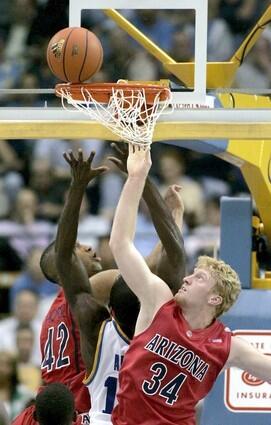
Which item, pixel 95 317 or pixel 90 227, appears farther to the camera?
pixel 90 227

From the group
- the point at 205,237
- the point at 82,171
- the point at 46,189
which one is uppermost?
the point at 46,189

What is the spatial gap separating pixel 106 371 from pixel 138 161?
108cm

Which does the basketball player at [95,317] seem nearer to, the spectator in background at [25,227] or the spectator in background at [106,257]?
the spectator in background at [106,257]

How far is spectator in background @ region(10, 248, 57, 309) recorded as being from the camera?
9.61m

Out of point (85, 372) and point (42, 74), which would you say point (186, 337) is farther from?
point (42, 74)

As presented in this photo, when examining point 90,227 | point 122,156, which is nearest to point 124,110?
point 122,156

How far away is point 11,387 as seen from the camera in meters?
9.38

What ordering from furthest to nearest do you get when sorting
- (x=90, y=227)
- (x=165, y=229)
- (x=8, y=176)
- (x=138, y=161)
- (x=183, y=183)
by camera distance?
(x=8, y=176) < (x=183, y=183) < (x=90, y=227) < (x=165, y=229) < (x=138, y=161)

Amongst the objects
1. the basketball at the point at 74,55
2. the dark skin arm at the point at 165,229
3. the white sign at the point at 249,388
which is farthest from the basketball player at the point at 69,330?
the white sign at the point at 249,388

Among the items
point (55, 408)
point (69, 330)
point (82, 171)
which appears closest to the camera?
point (55, 408)

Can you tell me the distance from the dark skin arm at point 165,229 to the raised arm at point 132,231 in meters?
0.19

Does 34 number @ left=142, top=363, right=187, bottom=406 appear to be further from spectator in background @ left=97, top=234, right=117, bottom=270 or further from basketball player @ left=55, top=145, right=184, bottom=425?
spectator in background @ left=97, top=234, right=117, bottom=270

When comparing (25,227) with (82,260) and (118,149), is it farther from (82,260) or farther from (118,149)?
(118,149)

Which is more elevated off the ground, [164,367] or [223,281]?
[223,281]
